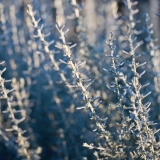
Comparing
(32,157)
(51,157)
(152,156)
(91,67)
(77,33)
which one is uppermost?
(77,33)

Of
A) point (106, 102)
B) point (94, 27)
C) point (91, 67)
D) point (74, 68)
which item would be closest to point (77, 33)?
point (91, 67)

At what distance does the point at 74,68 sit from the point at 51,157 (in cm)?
103

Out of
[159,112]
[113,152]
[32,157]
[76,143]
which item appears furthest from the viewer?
[76,143]

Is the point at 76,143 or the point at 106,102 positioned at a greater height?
the point at 106,102

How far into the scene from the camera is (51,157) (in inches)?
79.0

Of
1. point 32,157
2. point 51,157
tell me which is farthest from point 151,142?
point 51,157

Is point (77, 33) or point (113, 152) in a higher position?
point (77, 33)

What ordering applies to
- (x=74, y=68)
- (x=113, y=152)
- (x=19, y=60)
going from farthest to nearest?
(x=19, y=60), (x=113, y=152), (x=74, y=68)

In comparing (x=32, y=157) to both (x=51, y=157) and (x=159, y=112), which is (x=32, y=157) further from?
(x=159, y=112)

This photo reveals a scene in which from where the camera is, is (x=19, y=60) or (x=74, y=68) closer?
(x=74, y=68)

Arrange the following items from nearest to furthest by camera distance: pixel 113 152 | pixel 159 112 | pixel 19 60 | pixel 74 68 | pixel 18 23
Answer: pixel 74 68 → pixel 113 152 → pixel 159 112 → pixel 19 60 → pixel 18 23

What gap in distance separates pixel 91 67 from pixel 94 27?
43.2 inches

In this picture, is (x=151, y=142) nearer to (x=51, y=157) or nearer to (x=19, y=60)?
(x=51, y=157)

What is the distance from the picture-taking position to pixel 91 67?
181cm
